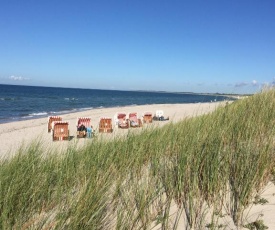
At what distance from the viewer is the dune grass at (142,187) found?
2303mm

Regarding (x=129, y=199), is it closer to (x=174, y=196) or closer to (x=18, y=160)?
(x=174, y=196)

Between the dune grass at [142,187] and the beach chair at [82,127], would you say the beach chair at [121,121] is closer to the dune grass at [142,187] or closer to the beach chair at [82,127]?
the beach chair at [82,127]

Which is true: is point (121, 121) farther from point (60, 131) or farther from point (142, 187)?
point (142, 187)

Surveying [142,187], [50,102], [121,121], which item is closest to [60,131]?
[121,121]

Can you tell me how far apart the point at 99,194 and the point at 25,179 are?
875 mm

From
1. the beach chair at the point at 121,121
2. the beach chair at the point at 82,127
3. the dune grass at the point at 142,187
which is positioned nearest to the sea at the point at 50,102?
the dune grass at the point at 142,187

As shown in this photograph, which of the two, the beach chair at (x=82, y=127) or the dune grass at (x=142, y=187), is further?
the beach chair at (x=82, y=127)

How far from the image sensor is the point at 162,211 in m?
2.69

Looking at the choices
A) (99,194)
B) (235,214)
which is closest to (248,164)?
(235,214)

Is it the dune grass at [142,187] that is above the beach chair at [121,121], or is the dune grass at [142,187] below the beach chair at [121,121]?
above

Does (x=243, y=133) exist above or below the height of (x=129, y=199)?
above

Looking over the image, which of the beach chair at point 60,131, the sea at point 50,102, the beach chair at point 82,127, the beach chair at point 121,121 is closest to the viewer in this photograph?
the beach chair at point 60,131

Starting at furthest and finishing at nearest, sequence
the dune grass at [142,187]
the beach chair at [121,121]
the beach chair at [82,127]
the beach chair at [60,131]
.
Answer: the beach chair at [121,121] → the beach chair at [82,127] → the beach chair at [60,131] → the dune grass at [142,187]

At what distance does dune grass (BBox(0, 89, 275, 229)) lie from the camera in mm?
2303
